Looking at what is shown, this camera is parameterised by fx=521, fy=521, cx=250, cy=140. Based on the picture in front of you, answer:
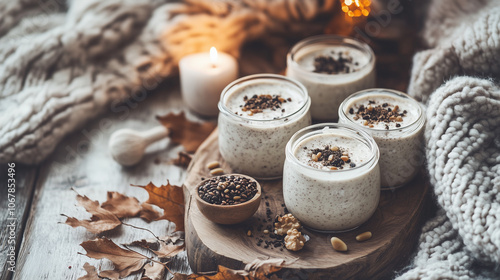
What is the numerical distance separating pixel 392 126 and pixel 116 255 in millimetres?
887

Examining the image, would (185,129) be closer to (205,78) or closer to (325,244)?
(205,78)

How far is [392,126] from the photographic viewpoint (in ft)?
5.03

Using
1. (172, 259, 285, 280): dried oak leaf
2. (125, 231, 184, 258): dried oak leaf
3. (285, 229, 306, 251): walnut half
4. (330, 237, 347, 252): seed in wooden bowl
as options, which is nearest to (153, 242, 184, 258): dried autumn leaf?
(125, 231, 184, 258): dried oak leaf

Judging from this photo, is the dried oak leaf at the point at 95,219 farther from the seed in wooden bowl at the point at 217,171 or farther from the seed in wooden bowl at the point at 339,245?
the seed in wooden bowl at the point at 339,245

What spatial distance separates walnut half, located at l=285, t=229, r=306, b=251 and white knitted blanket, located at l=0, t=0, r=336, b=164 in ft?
3.36

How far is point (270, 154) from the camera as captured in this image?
159 cm

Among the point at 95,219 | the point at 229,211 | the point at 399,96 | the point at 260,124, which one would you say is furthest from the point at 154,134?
the point at 399,96

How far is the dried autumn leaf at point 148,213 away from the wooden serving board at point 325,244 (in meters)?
0.15

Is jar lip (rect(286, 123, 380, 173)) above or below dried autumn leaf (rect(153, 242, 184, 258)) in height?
above

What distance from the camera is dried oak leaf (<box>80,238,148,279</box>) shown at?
4.85ft

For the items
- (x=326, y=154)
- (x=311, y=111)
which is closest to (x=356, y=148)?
(x=326, y=154)

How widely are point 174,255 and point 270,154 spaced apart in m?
0.41

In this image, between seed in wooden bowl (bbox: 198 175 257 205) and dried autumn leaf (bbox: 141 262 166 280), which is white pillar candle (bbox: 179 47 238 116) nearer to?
seed in wooden bowl (bbox: 198 175 257 205)

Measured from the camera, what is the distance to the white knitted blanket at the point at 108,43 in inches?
79.0
